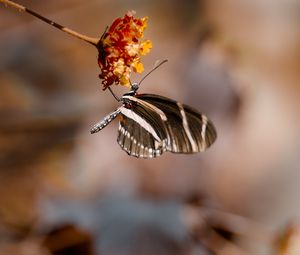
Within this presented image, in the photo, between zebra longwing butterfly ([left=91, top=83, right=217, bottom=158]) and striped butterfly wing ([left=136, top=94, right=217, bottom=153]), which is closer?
zebra longwing butterfly ([left=91, top=83, right=217, bottom=158])

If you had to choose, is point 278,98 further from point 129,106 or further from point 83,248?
point 129,106

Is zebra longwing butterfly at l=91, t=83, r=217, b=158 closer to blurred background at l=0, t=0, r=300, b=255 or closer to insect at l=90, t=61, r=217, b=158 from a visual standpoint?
insect at l=90, t=61, r=217, b=158

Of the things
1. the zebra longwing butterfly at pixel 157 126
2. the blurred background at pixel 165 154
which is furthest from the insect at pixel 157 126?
the blurred background at pixel 165 154

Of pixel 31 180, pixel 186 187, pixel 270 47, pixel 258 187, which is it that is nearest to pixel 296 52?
pixel 270 47

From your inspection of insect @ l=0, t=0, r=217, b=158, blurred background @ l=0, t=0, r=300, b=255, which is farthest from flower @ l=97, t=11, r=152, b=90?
blurred background @ l=0, t=0, r=300, b=255

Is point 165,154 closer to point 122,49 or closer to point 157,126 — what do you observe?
point 157,126

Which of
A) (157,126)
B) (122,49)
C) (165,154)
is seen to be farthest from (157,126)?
(165,154)

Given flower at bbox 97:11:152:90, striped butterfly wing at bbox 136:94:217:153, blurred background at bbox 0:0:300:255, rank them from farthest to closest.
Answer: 1. blurred background at bbox 0:0:300:255
2. striped butterfly wing at bbox 136:94:217:153
3. flower at bbox 97:11:152:90

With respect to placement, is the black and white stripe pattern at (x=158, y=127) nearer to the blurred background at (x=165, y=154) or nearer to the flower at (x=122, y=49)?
the flower at (x=122, y=49)
